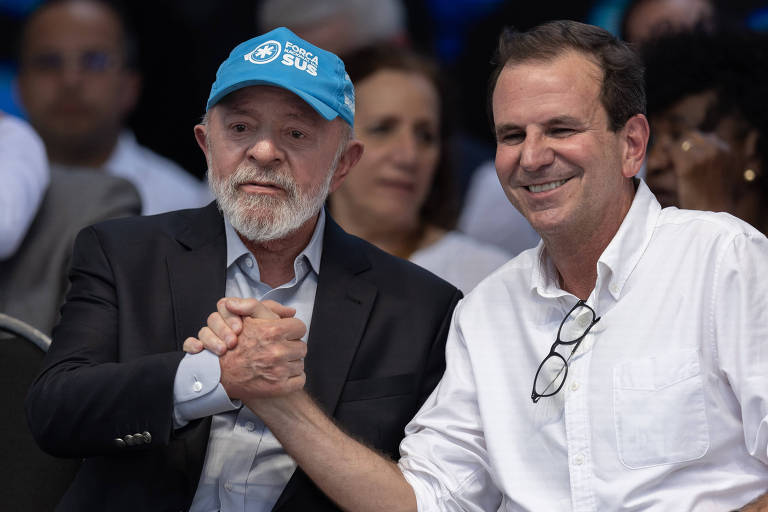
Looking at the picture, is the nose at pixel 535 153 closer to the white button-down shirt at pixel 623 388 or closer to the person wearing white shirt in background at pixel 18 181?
the white button-down shirt at pixel 623 388

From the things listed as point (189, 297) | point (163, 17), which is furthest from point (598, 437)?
point (163, 17)

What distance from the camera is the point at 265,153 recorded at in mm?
2266

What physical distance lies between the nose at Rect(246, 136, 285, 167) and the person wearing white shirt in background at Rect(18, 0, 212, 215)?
239 cm

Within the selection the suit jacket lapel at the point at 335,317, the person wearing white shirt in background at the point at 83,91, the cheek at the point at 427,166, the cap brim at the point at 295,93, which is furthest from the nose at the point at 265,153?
the person wearing white shirt in background at the point at 83,91

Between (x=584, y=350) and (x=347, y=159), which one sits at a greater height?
(x=347, y=159)

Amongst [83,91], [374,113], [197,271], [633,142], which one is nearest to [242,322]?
[197,271]

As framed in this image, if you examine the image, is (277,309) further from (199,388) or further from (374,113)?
(374,113)

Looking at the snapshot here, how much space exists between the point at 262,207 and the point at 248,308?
296 millimetres

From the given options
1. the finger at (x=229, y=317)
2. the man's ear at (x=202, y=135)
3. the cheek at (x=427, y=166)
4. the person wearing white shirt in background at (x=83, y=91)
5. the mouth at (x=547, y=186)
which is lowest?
the person wearing white shirt in background at (x=83, y=91)

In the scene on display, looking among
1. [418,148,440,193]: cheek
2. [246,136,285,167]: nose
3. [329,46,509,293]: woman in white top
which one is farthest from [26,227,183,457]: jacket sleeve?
[418,148,440,193]: cheek

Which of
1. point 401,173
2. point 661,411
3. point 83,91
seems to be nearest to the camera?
point 661,411

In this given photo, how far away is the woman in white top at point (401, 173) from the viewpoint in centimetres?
370

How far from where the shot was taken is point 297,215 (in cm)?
230

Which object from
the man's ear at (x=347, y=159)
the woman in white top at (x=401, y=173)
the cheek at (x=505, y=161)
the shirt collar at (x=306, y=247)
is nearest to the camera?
the cheek at (x=505, y=161)
